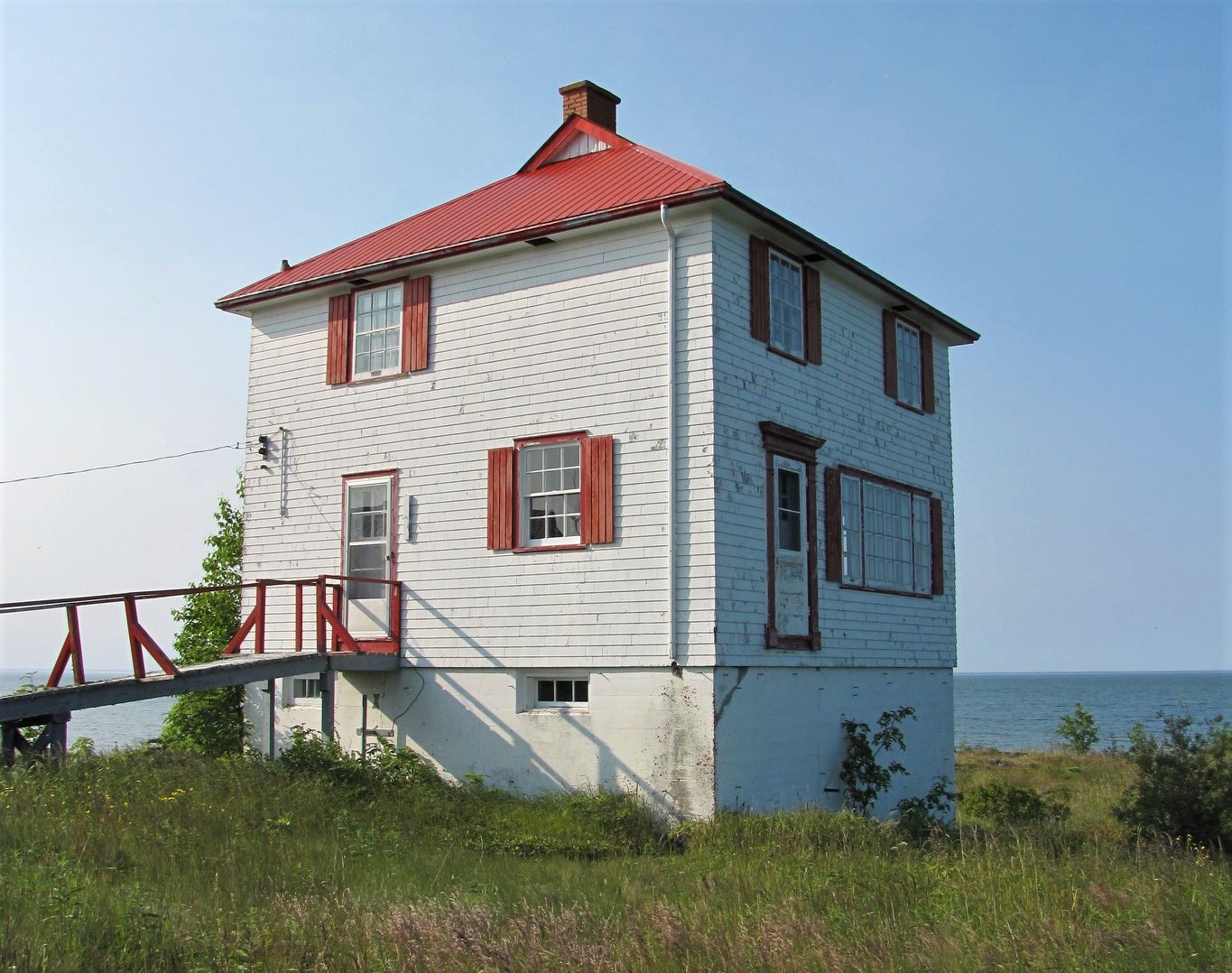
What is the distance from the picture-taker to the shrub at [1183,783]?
18.6 meters

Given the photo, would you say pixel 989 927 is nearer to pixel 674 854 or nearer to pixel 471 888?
pixel 471 888

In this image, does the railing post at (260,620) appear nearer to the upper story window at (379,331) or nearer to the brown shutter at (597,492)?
the upper story window at (379,331)

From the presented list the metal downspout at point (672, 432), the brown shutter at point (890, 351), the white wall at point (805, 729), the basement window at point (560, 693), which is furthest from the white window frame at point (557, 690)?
the brown shutter at point (890, 351)

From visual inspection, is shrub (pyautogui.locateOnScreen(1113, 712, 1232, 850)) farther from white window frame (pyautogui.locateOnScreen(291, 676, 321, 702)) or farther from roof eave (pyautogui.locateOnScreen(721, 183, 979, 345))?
white window frame (pyautogui.locateOnScreen(291, 676, 321, 702))

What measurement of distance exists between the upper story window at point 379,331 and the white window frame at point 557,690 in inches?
197

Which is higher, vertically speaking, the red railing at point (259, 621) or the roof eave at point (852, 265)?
the roof eave at point (852, 265)

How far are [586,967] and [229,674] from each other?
31.4 feet

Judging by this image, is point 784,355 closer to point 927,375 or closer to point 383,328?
point 927,375

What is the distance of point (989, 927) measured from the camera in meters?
8.88

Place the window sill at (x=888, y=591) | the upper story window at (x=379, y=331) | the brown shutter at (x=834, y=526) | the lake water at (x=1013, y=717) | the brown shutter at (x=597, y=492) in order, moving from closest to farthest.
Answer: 1. the brown shutter at (x=597, y=492)
2. the brown shutter at (x=834, y=526)
3. the window sill at (x=888, y=591)
4. the upper story window at (x=379, y=331)
5. the lake water at (x=1013, y=717)

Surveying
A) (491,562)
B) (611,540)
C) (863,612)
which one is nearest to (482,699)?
(491,562)

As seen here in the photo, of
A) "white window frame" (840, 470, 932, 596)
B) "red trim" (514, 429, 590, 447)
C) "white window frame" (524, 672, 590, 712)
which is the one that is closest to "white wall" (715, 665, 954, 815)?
"white window frame" (840, 470, 932, 596)

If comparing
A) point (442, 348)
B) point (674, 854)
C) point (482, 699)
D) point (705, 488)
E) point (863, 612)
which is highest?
point (442, 348)

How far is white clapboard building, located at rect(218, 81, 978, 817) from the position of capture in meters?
15.8
